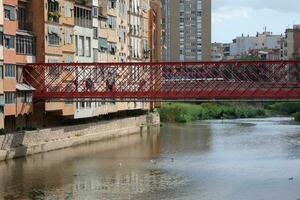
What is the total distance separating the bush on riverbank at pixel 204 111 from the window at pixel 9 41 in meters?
45.5

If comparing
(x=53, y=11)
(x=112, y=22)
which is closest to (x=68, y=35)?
(x=53, y=11)

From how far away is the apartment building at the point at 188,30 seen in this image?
5536 inches

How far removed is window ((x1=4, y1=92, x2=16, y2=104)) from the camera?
1707 inches

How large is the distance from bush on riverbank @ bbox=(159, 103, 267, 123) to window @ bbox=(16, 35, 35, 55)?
41775mm

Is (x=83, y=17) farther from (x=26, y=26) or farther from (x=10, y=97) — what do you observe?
(x=10, y=97)

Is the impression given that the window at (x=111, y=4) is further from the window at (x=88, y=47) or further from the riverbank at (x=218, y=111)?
the riverbank at (x=218, y=111)

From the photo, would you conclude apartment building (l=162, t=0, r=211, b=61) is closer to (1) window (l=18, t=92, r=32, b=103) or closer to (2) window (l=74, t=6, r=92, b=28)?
(2) window (l=74, t=6, r=92, b=28)

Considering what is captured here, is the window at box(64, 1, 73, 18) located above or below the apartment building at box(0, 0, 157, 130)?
above

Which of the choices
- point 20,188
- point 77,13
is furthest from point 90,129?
point 20,188

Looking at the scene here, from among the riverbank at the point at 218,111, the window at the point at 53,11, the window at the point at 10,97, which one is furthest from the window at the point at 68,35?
the riverbank at the point at 218,111

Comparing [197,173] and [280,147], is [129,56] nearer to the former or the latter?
[280,147]

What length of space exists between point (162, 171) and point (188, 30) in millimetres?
105272

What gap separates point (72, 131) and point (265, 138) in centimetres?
1757

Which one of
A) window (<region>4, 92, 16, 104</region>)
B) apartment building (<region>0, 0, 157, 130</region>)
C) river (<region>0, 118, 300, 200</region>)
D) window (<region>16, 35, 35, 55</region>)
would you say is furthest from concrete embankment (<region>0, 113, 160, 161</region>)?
window (<region>16, 35, 35, 55</region>)
